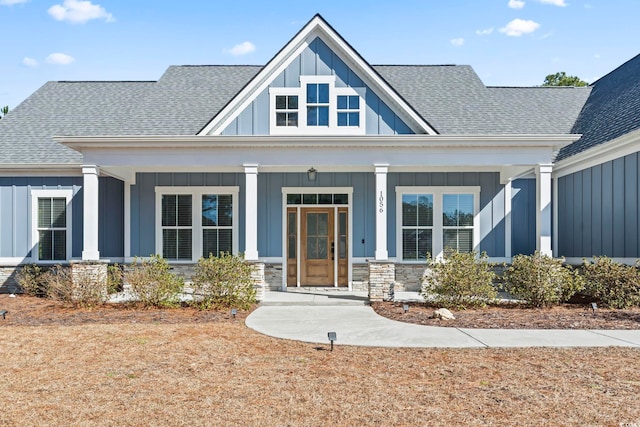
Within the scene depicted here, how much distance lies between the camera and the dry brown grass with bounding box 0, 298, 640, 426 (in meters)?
4.10

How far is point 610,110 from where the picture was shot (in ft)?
42.8

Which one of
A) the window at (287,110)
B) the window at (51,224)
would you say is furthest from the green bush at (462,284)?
the window at (51,224)

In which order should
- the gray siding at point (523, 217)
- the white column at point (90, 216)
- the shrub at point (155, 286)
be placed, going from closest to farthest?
the shrub at point (155, 286)
the white column at point (90, 216)
the gray siding at point (523, 217)

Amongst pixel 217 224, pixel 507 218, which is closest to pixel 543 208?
pixel 507 218

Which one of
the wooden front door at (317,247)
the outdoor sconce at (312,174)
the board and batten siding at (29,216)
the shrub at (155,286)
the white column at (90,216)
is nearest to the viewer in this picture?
the shrub at (155,286)

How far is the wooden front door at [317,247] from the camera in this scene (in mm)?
12867

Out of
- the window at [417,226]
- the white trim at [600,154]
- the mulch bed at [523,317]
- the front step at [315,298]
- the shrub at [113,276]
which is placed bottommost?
the front step at [315,298]

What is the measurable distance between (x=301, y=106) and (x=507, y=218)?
6.33 metres

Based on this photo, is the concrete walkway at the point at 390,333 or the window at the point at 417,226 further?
the window at the point at 417,226

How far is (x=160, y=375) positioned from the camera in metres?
5.27

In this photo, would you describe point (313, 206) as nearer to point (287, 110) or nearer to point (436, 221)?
point (287, 110)

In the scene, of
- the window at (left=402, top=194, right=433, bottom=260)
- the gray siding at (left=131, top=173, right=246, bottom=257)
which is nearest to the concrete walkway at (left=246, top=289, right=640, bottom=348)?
the window at (left=402, top=194, right=433, bottom=260)

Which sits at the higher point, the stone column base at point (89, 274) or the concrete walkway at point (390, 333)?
the stone column base at point (89, 274)

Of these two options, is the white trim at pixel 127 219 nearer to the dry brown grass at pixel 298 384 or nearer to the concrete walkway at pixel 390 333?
the concrete walkway at pixel 390 333
